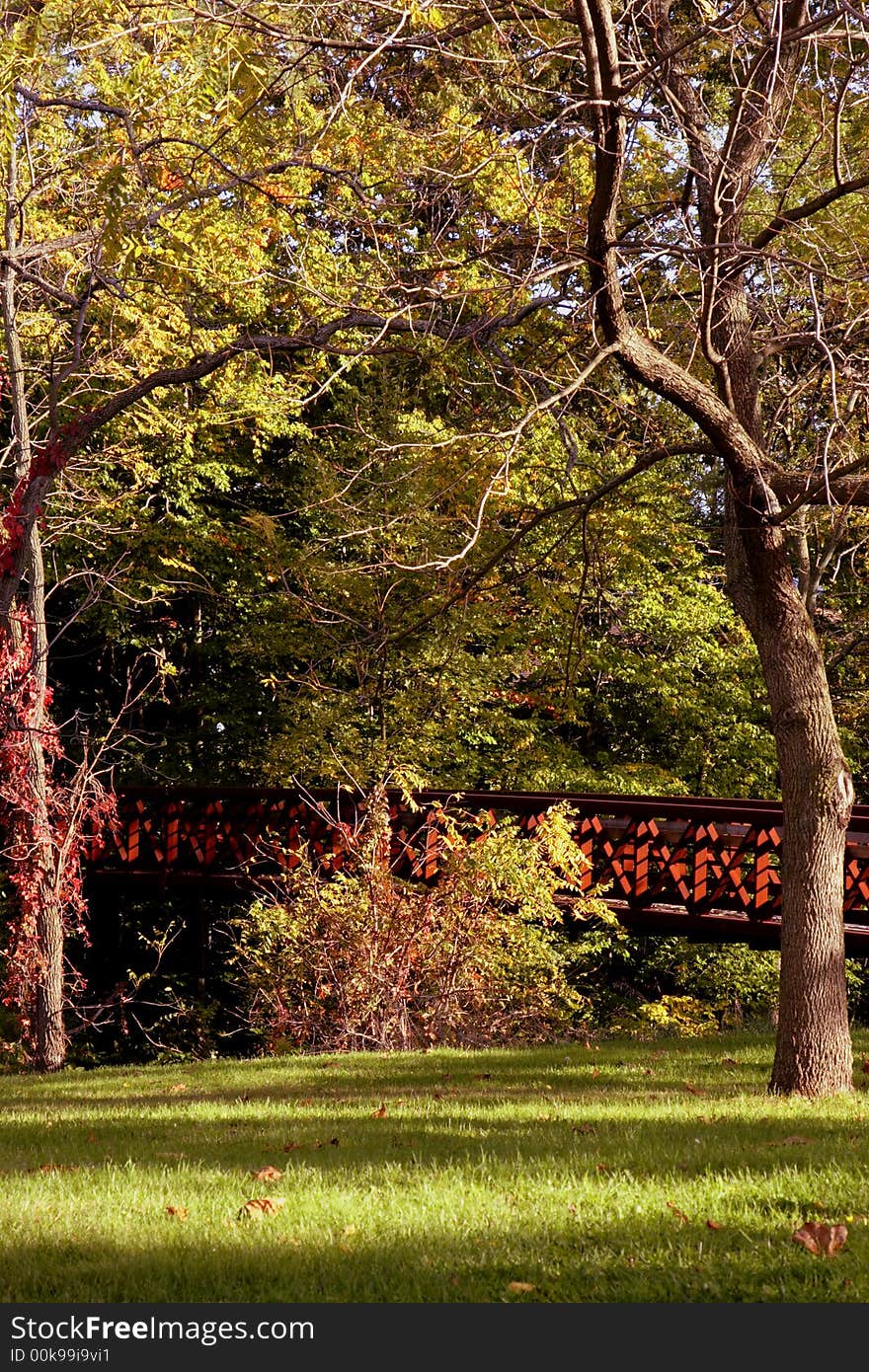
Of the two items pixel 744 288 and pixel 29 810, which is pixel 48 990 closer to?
pixel 29 810

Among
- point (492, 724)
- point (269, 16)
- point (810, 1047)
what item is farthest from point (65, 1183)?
point (492, 724)

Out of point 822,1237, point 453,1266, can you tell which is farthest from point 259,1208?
point 822,1237

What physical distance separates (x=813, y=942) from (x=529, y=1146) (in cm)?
247

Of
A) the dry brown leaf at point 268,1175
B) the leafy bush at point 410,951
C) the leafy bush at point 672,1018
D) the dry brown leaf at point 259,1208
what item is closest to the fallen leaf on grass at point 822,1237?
the dry brown leaf at point 259,1208

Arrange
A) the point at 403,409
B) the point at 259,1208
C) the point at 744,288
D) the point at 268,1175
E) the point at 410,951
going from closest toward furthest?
the point at 259,1208 < the point at 268,1175 < the point at 744,288 < the point at 410,951 < the point at 403,409

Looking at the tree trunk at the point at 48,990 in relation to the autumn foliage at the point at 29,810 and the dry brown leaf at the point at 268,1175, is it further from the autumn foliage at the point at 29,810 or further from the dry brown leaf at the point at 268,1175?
the dry brown leaf at the point at 268,1175

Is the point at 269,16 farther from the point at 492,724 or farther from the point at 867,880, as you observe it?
the point at 492,724

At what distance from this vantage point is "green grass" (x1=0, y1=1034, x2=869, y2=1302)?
155 inches

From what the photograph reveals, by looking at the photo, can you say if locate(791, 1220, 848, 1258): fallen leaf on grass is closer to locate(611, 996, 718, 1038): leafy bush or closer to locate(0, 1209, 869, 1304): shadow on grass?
locate(0, 1209, 869, 1304): shadow on grass

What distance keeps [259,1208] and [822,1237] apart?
186 cm

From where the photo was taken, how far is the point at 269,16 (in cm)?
664

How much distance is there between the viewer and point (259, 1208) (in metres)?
4.69

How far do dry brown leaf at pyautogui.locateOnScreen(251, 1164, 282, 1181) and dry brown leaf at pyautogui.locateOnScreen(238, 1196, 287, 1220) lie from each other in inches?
19.8

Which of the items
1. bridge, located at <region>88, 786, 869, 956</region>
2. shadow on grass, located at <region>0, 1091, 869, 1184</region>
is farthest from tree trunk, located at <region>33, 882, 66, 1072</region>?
shadow on grass, located at <region>0, 1091, 869, 1184</region>
